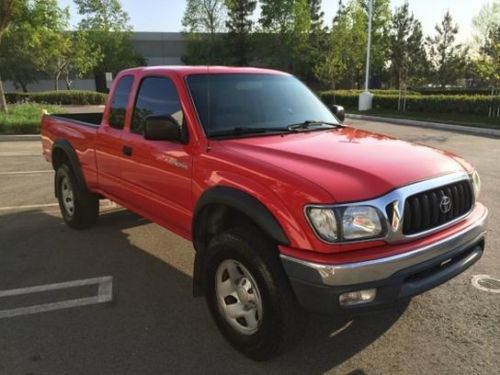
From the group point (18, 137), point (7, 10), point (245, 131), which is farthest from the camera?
point (7, 10)

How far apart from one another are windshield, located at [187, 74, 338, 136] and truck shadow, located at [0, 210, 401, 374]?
4.90 ft

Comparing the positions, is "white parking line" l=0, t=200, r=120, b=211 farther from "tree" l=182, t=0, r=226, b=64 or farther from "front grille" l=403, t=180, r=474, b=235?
"tree" l=182, t=0, r=226, b=64

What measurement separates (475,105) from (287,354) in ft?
68.3

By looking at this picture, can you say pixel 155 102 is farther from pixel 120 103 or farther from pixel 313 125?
pixel 313 125

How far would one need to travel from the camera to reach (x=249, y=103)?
416 cm

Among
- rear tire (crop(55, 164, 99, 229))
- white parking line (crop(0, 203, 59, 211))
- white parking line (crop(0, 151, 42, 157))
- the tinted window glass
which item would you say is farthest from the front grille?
white parking line (crop(0, 151, 42, 157))

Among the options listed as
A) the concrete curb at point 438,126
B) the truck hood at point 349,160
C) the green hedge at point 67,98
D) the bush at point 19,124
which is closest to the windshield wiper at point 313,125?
the truck hood at point 349,160

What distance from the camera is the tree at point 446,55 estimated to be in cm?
4812

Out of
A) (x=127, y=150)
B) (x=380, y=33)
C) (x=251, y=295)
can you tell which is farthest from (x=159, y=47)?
(x=251, y=295)

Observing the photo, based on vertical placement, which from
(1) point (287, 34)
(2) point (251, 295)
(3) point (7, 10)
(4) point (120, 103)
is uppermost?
(1) point (287, 34)

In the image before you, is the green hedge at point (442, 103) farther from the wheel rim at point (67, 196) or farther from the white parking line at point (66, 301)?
the white parking line at point (66, 301)

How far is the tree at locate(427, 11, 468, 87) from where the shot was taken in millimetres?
48125

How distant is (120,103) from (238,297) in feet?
8.57

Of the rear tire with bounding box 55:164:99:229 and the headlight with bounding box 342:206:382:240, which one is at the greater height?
the headlight with bounding box 342:206:382:240
